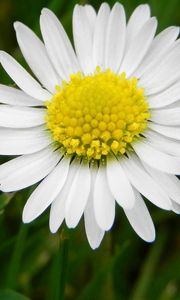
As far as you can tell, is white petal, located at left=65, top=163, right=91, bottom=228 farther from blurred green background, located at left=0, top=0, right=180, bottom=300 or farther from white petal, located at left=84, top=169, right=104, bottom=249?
blurred green background, located at left=0, top=0, right=180, bottom=300

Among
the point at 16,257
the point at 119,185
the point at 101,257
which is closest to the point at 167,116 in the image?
the point at 119,185

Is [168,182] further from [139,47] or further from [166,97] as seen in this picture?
[139,47]

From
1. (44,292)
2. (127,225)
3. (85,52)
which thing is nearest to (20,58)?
(85,52)

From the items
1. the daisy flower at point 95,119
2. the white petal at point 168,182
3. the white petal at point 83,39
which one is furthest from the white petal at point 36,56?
the white petal at point 168,182

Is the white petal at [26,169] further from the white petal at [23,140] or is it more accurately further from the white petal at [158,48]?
the white petal at [158,48]

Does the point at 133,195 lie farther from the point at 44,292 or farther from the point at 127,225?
the point at 44,292
